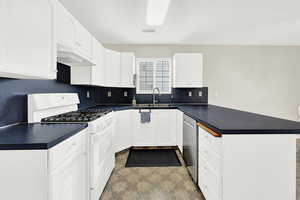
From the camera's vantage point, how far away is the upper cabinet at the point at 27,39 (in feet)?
3.15

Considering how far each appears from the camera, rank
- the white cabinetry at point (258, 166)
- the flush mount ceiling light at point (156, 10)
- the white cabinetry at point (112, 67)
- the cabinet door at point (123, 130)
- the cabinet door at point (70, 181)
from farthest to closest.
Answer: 1. the white cabinetry at point (112, 67)
2. the cabinet door at point (123, 130)
3. the flush mount ceiling light at point (156, 10)
4. the white cabinetry at point (258, 166)
5. the cabinet door at point (70, 181)

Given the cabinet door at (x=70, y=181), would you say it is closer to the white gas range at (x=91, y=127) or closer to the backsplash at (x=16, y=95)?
the white gas range at (x=91, y=127)

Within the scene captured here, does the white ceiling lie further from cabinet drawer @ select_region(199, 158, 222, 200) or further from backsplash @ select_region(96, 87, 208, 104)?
cabinet drawer @ select_region(199, 158, 222, 200)

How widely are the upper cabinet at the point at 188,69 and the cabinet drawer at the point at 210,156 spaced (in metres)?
2.07

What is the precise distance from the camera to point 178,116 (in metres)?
3.22

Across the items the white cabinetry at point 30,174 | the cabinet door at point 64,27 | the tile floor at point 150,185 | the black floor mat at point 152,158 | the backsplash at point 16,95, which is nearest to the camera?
the white cabinetry at point 30,174

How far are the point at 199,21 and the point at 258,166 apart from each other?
2.42m

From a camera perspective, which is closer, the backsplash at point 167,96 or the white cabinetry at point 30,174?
the white cabinetry at point 30,174

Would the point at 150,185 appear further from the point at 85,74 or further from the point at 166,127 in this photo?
the point at 85,74

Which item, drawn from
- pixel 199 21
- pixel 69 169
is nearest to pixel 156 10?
pixel 199 21

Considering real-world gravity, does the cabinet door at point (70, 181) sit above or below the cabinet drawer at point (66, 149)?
below

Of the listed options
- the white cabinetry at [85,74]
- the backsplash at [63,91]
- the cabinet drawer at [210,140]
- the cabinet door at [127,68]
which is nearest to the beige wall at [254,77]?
the backsplash at [63,91]

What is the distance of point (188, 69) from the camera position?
3.61m

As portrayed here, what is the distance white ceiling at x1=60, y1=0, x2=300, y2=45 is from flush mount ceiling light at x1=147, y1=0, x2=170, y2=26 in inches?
6.4
